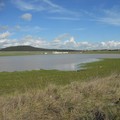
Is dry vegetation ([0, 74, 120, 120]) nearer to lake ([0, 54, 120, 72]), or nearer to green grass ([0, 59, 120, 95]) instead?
green grass ([0, 59, 120, 95])

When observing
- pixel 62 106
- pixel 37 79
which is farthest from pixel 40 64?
pixel 62 106

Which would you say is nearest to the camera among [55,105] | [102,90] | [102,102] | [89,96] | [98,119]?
[98,119]

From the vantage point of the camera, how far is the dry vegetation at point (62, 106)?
312 inches

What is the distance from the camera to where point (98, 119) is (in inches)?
313

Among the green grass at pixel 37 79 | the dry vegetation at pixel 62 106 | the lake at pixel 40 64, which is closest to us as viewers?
the dry vegetation at pixel 62 106

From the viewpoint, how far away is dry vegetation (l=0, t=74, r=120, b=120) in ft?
26.0

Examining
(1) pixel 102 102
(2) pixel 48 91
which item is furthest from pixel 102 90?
(2) pixel 48 91

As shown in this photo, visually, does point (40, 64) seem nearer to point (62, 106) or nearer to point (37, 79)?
point (37, 79)

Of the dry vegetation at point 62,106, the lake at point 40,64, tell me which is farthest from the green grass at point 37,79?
the lake at point 40,64

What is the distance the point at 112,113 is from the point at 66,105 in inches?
61.3

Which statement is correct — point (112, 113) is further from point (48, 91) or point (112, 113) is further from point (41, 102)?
point (48, 91)

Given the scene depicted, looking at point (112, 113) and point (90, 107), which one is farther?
point (90, 107)

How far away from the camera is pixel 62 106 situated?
8.93 m

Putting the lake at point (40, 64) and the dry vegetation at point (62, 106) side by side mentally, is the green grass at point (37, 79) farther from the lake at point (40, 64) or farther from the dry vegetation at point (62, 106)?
the lake at point (40, 64)
